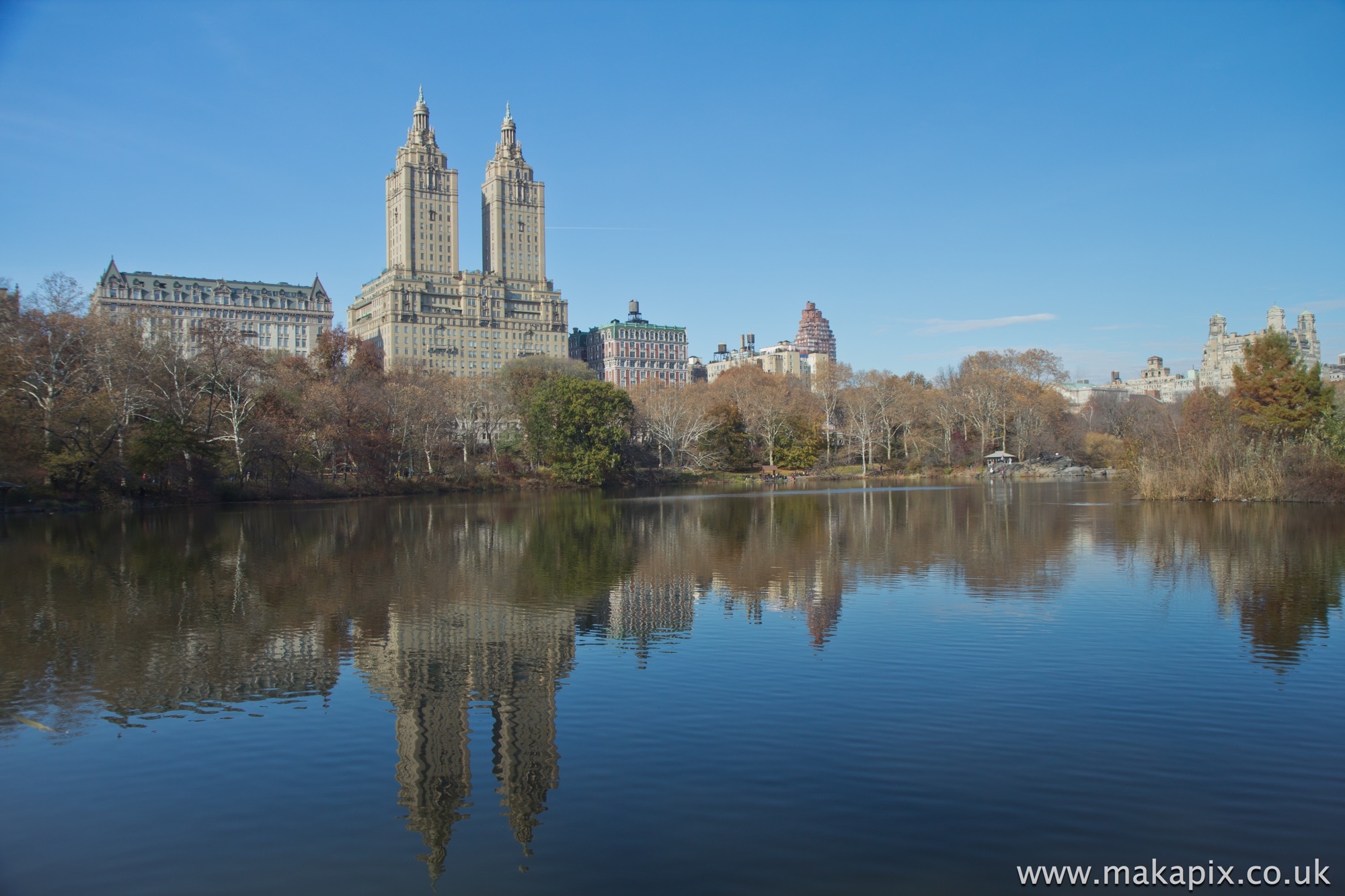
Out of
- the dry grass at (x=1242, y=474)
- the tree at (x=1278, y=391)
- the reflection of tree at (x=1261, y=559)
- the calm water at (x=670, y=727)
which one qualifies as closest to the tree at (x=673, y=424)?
the dry grass at (x=1242, y=474)

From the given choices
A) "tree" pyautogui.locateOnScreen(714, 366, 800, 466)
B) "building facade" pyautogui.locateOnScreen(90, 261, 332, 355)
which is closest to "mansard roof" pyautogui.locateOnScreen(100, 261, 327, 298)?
"building facade" pyautogui.locateOnScreen(90, 261, 332, 355)

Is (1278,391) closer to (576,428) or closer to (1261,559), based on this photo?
(1261,559)

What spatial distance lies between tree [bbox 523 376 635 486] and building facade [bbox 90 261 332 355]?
87855 millimetres

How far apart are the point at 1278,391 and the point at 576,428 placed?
149 feet

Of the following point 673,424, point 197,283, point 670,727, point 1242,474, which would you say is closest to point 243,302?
point 197,283

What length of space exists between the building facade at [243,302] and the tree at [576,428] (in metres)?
87.9

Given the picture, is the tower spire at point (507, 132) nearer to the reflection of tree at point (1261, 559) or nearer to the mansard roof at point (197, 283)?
the mansard roof at point (197, 283)

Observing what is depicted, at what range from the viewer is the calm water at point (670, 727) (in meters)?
6.83

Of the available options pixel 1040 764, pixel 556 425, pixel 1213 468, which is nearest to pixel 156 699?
pixel 1040 764

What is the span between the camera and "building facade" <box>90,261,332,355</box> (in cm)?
15262

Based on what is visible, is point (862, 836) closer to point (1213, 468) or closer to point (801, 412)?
point (1213, 468)

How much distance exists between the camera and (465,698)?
10852 mm

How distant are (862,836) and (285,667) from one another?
873 cm

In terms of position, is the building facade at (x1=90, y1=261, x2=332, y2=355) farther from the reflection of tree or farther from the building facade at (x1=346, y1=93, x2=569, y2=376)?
the reflection of tree
